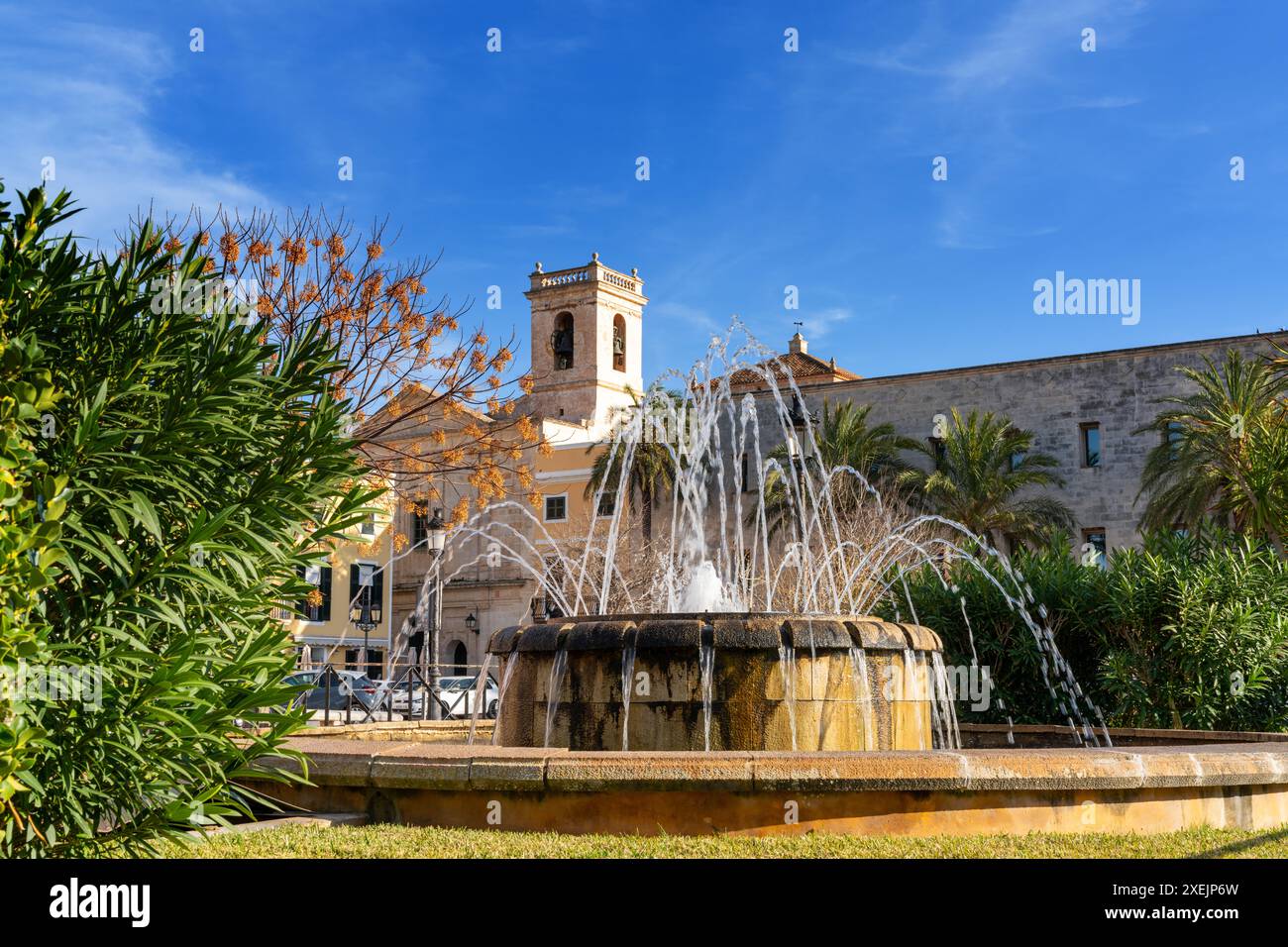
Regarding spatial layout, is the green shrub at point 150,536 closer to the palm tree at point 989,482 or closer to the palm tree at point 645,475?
the palm tree at point 989,482

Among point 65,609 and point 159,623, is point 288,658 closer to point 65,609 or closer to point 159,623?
point 159,623

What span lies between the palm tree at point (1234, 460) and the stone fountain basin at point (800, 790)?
34.2 ft

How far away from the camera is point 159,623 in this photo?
561 centimetres

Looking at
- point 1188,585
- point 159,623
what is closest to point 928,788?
point 159,623

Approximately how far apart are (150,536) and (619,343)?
58.3 meters

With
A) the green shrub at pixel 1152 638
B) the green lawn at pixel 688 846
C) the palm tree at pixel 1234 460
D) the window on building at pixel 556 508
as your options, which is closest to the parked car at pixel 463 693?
the window on building at pixel 556 508

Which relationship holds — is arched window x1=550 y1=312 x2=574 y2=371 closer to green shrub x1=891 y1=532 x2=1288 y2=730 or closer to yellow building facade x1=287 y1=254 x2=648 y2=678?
yellow building facade x1=287 y1=254 x2=648 y2=678

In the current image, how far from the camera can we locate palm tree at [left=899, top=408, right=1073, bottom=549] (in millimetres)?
35500

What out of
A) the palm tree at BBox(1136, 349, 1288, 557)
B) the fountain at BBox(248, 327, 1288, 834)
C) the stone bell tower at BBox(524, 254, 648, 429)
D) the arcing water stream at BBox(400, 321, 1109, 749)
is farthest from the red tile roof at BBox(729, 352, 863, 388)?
the fountain at BBox(248, 327, 1288, 834)

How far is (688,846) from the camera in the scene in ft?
22.0

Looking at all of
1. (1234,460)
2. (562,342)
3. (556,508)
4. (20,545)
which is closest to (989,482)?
(1234,460)

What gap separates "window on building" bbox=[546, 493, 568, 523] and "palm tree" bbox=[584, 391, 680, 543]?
6109 millimetres
